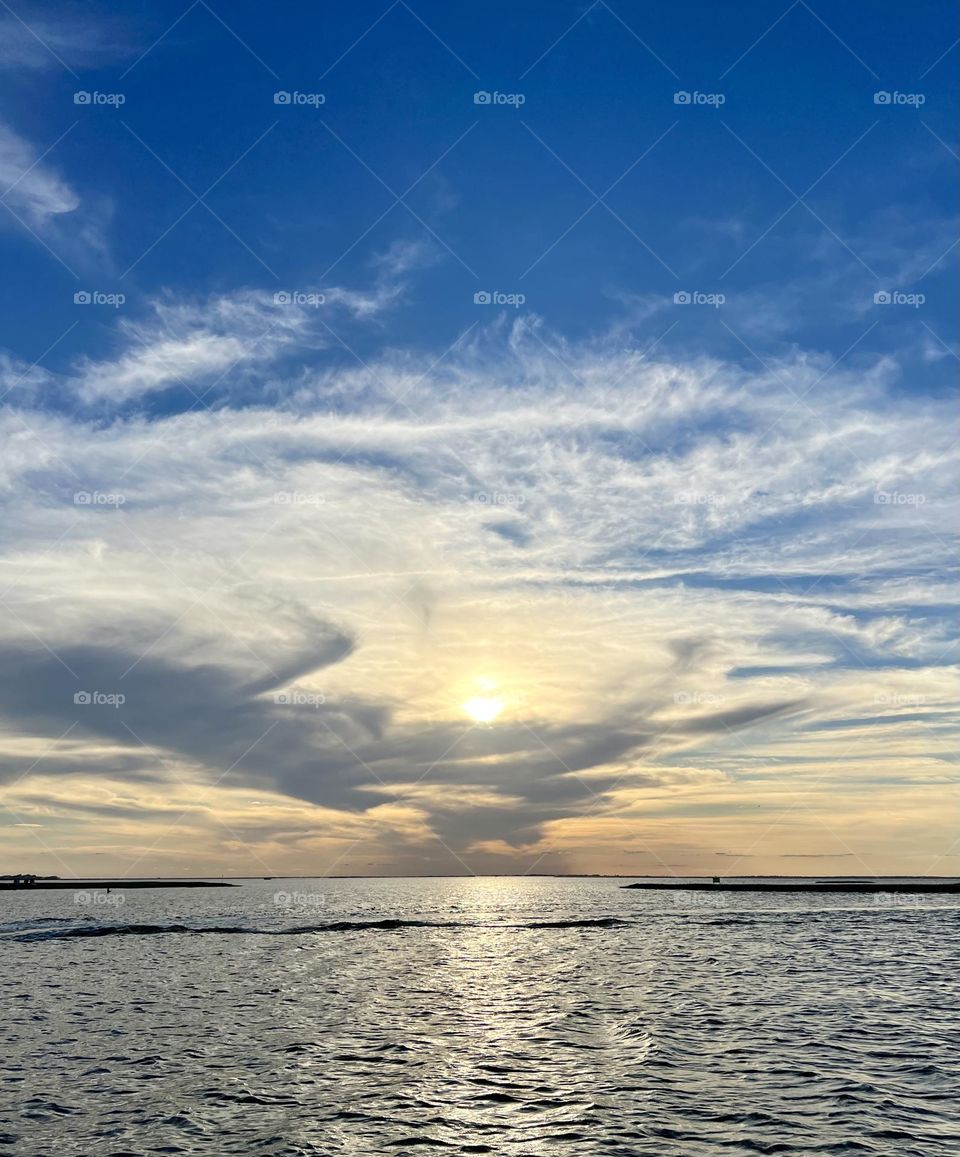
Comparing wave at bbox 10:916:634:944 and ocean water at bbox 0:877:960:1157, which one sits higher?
ocean water at bbox 0:877:960:1157

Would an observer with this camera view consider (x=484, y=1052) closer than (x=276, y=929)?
Yes

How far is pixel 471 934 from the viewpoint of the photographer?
3809 inches

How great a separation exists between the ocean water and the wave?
77.2ft

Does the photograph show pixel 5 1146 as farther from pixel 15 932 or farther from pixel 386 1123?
pixel 15 932

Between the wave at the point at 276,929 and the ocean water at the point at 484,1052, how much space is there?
23542 mm

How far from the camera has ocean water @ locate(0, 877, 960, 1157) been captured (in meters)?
23.8

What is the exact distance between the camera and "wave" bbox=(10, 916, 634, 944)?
315ft

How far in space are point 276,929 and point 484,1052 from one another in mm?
77395

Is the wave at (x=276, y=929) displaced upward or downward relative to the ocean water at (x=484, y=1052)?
downward

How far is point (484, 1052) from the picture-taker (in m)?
34.1

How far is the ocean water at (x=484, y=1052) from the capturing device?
23828 mm

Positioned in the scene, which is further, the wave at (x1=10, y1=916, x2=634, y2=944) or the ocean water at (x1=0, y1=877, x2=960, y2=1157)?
the wave at (x1=10, y1=916, x2=634, y2=944)

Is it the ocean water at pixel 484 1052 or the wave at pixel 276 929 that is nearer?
the ocean water at pixel 484 1052

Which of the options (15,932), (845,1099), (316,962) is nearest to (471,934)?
(316,962)
